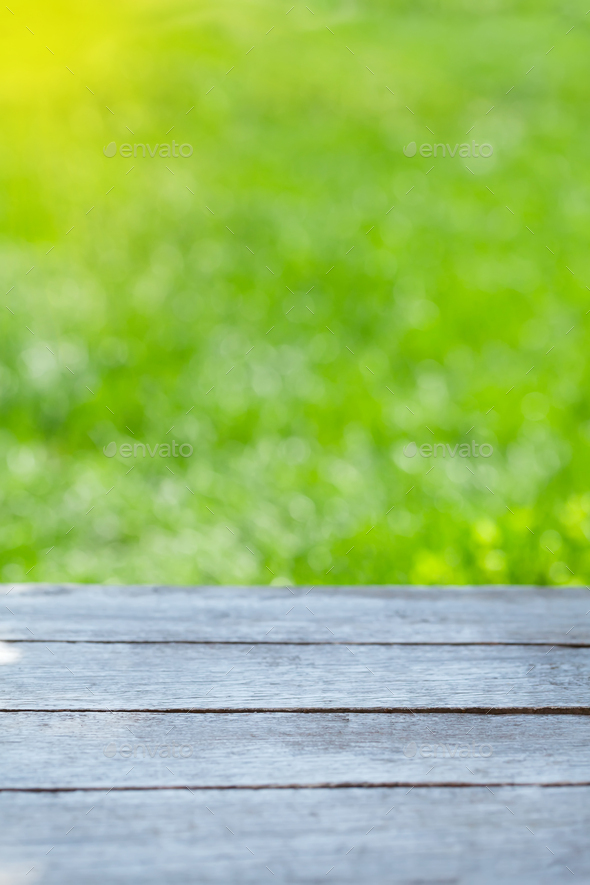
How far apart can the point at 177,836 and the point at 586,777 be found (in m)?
0.68

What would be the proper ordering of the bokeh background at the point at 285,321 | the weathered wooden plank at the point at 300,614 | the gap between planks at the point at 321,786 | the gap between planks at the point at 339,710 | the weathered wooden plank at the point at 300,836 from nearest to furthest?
the weathered wooden plank at the point at 300,836, the gap between planks at the point at 321,786, the gap between planks at the point at 339,710, the weathered wooden plank at the point at 300,614, the bokeh background at the point at 285,321

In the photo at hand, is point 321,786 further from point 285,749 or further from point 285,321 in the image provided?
point 285,321

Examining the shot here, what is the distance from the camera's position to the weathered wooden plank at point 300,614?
1.76m

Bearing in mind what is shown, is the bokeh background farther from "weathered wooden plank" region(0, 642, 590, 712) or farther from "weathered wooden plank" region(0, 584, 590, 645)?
"weathered wooden plank" region(0, 642, 590, 712)

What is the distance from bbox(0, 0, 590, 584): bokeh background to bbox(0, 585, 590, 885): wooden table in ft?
3.34

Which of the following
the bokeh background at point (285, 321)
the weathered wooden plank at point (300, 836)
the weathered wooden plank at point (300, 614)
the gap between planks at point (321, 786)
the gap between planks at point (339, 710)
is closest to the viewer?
the weathered wooden plank at point (300, 836)

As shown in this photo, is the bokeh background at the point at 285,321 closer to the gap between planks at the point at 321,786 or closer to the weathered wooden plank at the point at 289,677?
the weathered wooden plank at the point at 289,677

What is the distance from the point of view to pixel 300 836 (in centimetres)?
119

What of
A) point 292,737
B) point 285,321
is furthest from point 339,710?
point 285,321

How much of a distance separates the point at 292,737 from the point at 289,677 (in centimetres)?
20

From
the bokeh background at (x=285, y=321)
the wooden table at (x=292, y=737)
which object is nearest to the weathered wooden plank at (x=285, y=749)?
the wooden table at (x=292, y=737)

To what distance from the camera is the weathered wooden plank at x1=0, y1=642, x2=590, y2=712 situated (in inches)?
59.1

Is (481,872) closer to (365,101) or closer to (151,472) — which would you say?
(151,472)

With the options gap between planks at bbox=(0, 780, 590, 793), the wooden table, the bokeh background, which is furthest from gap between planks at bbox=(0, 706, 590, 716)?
the bokeh background
